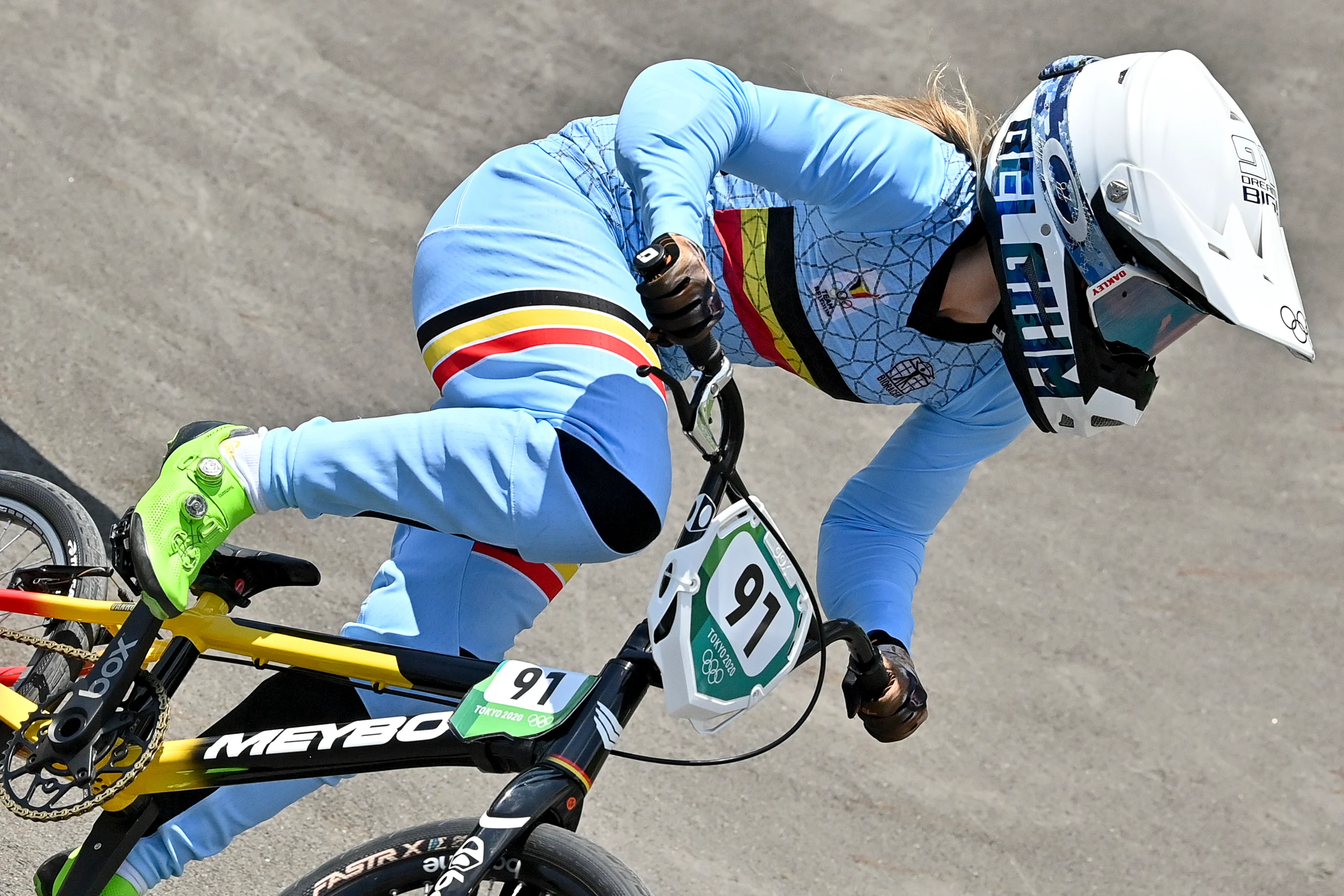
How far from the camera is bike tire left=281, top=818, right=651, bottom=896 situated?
2.17 meters

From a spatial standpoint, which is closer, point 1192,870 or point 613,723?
point 613,723

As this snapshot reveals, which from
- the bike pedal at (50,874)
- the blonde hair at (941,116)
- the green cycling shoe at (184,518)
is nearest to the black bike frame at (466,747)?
the bike pedal at (50,874)

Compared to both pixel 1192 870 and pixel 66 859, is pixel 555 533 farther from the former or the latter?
pixel 1192 870

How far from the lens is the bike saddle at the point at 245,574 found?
2.62 metres

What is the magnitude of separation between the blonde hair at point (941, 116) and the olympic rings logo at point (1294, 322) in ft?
2.08

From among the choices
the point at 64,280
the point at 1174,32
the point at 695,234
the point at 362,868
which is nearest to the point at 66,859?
the point at 362,868

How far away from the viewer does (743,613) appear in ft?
7.09

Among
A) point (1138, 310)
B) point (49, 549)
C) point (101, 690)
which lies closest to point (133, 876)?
point (101, 690)

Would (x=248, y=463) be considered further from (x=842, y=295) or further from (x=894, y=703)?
(x=894, y=703)

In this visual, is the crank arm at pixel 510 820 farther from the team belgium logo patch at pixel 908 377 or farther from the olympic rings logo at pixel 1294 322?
the olympic rings logo at pixel 1294 322

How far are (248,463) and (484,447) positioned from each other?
1.42ft

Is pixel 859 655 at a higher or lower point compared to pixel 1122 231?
lower

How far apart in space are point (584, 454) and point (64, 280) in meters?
2.70

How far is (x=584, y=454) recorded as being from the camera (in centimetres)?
238
